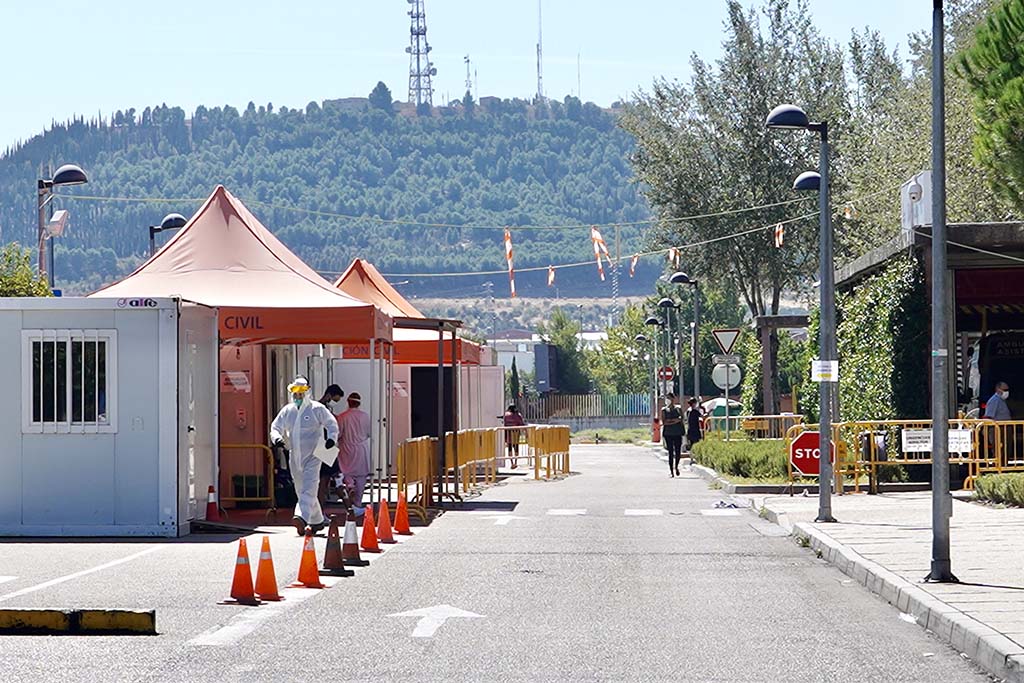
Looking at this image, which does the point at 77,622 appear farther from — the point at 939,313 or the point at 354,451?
the point at 354,451

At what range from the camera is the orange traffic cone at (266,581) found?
14836 mm

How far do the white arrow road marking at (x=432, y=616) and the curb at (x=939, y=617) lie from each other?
328cm

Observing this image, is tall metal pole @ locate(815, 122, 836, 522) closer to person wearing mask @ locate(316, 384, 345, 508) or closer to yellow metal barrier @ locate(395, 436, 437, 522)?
yellow metal barrier @ locate(395, 436, 437, 522)

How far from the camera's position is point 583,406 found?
101062 millimetres

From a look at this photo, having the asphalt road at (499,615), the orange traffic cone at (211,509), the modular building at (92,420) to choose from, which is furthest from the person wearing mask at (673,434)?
the modular building at (92,420)

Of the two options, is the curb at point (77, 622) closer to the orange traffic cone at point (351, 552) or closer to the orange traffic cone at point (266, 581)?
the orange traffic cone at point (266, 581)

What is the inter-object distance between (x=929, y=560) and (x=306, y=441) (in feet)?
25.0

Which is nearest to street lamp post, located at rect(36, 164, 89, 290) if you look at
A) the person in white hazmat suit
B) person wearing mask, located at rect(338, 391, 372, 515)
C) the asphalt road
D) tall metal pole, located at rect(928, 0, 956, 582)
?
person wearing mask, located at rect(338, 391, 372, 515)

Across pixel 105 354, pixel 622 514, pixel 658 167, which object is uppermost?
pixel 658 167

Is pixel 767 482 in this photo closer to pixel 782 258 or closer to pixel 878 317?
pixel 878 317

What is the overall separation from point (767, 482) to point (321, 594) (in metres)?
18.3

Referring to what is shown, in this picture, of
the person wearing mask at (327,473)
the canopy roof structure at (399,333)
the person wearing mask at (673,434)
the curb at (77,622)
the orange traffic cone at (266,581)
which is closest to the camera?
the curb at (77,622)

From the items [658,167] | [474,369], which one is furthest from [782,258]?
[474,369]

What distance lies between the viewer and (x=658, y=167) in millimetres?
61125
